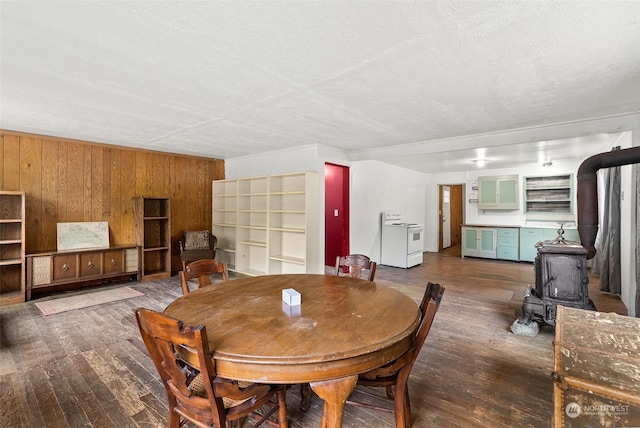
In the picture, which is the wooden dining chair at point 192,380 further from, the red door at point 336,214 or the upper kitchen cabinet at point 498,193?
the upper kitchen cabinet at point 498,193

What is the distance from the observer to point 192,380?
4.87 ft

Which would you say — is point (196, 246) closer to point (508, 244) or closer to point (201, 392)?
point (201, 392)

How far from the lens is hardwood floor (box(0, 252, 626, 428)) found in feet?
6.06

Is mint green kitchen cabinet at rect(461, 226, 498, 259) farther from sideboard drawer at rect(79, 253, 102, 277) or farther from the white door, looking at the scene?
sideboard drawer at rect(79, 253, 102, 277)

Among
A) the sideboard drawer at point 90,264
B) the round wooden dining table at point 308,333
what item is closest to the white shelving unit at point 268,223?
the sideboard drawer at point 90,264

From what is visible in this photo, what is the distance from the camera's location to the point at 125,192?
516 centimetres

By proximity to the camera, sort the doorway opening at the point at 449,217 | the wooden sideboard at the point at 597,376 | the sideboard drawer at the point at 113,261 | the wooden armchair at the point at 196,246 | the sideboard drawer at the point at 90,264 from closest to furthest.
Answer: the wooden sideboard at the point at 597,376
the sideboard drawer at the point at 90,264
the sideboard drawer at the point at 113,261
the wooden armchair at the point at 196,246
the doorway opening at the point at 449,217

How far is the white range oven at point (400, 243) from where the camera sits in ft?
20.3

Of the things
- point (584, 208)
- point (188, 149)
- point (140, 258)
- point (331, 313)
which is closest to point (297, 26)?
point (331, 313)

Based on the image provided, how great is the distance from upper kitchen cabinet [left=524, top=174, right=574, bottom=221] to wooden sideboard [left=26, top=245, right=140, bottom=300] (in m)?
8.44

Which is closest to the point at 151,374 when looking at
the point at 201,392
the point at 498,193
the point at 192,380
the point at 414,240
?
the point at 192,380

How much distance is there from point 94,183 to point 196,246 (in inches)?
74.2

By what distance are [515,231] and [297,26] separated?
730 centimetres

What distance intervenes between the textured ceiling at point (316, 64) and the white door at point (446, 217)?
559cm
